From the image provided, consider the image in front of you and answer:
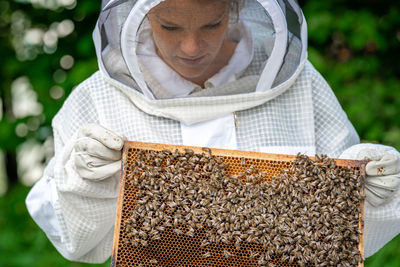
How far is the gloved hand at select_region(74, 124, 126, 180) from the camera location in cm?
279

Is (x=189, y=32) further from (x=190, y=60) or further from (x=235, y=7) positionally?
(x=235, y=7)

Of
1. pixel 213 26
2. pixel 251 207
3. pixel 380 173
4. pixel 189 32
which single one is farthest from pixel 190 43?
pixel 380 173

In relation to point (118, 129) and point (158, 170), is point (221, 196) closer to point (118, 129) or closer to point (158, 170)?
point (158, 170)

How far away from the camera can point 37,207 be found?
3.48 metres

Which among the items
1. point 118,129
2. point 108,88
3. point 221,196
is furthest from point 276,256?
point 108,88

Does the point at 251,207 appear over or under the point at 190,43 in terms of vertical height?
under

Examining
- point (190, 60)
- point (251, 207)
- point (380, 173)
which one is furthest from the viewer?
point (190, 60)

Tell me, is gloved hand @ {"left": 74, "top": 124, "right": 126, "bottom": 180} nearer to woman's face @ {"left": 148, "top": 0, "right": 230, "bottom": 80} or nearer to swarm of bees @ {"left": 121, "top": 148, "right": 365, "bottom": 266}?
swarm of bees @ {"left": 121, "top": 148, "right": 365, "bottom": 266}

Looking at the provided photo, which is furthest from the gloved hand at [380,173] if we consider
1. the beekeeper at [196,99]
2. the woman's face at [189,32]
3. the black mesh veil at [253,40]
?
the woman's face at [189,32]

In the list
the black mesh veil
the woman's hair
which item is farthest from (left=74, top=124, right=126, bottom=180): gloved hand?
the woman's hair

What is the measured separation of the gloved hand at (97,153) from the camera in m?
2.79

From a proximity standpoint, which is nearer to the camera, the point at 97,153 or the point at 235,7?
the point at 97,153

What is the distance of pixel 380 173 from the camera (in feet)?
9.46

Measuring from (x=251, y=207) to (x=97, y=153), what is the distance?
→ 904 millimetres
